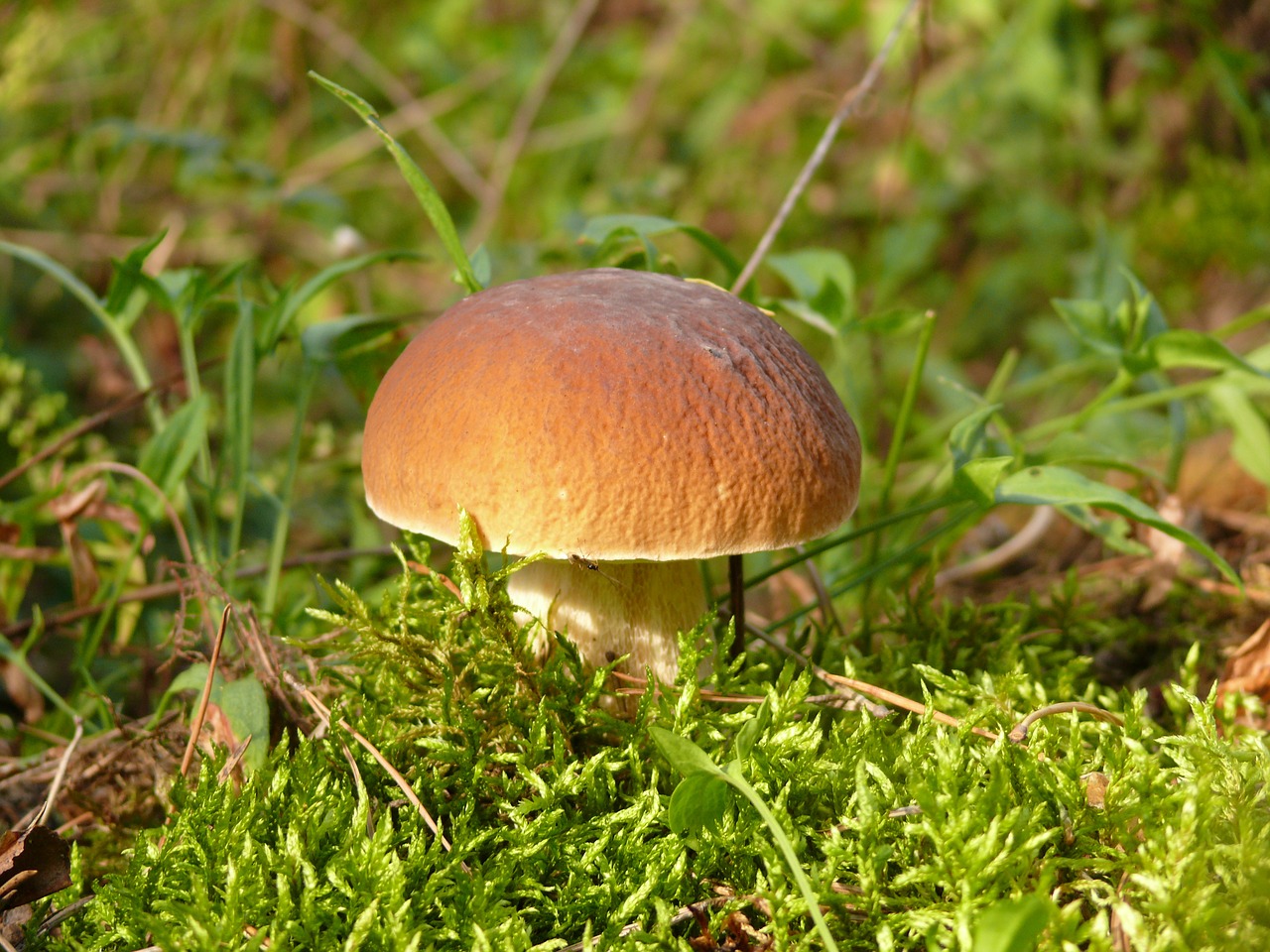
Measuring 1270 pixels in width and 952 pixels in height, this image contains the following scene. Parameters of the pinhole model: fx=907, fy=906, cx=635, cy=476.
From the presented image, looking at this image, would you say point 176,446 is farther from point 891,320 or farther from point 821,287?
point 891,320

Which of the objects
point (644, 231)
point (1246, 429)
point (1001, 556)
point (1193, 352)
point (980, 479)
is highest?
point (644, 231)

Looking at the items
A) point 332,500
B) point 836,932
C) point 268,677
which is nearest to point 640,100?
point 332,500

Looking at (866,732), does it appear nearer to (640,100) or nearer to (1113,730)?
(1113,730)

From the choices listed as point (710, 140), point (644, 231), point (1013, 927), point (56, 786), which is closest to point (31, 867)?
point (56, 786)

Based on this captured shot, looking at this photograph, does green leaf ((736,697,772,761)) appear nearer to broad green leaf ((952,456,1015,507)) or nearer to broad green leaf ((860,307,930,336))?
broad green leaf ((952,456,1015,507))

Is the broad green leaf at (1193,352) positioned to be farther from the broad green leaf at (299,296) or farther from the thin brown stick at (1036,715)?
the broad green leaf at (299,296)

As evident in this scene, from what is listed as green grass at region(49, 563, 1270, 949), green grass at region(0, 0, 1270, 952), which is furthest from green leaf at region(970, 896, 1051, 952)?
green grass at region(49, 563, 1270, 949)

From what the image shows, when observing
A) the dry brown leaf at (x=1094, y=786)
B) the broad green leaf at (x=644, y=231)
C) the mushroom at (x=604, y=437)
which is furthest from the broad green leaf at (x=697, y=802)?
the broad green leaf at (x=644, y=231)
